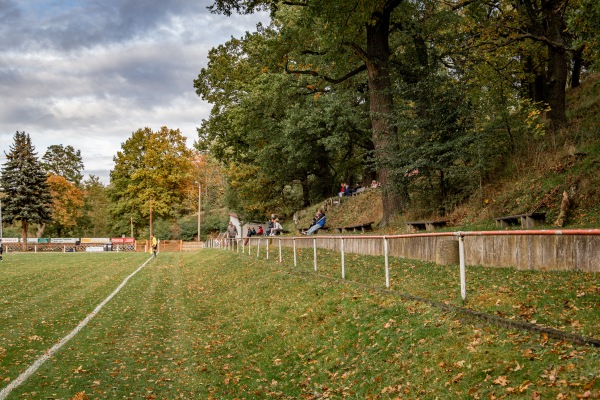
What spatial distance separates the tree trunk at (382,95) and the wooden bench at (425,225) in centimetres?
206

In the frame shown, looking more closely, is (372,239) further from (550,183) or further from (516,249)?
(516,249)

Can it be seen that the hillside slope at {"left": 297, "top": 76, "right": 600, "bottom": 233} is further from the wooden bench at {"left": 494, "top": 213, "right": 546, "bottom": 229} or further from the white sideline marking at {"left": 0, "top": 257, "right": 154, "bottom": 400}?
the white sideline marking at {"left": 0, "top": 257, "right": 154, "bottom": 400}

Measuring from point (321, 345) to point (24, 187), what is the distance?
67.1m

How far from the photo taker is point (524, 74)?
23.8 meters

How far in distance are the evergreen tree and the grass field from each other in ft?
182

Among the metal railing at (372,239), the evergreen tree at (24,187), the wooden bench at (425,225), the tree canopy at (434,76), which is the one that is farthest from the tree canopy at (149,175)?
the wooden bench at (425,225)

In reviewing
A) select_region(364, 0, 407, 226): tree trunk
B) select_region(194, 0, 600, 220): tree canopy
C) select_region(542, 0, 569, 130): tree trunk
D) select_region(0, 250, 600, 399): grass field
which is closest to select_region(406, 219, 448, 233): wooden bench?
select_region(194, 0, 600, 220): tree canopy

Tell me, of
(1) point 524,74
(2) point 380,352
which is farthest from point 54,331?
(1) point 524,74

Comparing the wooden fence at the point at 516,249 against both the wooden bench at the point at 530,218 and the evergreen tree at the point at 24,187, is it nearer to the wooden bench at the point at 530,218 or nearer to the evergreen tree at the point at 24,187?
the wooden bench at the point at 530,218

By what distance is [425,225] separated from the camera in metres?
19.6

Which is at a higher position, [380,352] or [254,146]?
[254,146]

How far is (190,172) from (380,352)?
239 ft

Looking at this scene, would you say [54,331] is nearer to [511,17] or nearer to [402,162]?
[402,162]

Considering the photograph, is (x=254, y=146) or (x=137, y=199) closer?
(x=254, y=146)
